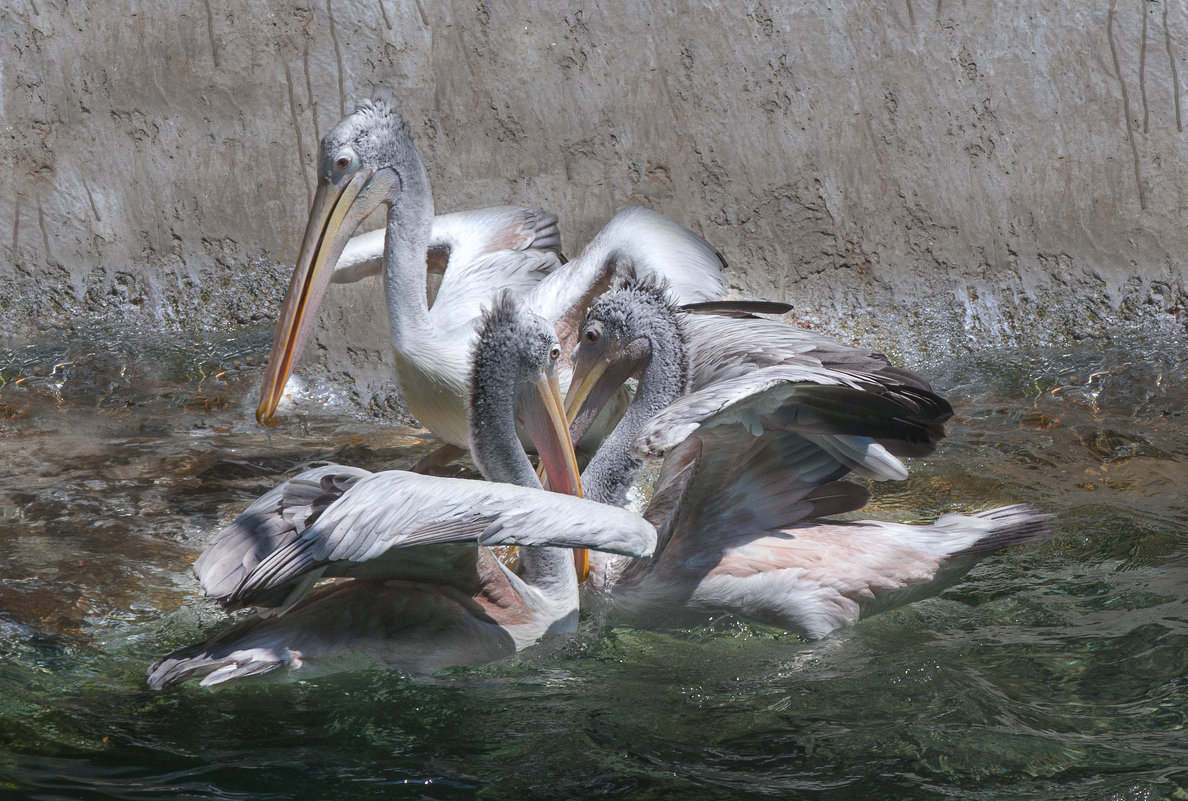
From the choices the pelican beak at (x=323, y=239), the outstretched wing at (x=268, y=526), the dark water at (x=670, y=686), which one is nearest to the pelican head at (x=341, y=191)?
the pelican beak at (x=323, y=239)

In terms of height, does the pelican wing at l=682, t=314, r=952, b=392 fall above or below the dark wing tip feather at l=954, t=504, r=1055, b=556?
above

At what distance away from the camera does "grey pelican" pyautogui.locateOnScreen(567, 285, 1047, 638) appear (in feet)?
10.6

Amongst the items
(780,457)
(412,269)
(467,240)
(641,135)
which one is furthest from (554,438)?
(641,135)

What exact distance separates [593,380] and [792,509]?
31.5 inches

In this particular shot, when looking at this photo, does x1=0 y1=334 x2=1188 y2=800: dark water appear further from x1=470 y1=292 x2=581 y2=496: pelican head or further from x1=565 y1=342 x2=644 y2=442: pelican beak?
x1=565 y1=342 x2=644 y2=442: pelican beak

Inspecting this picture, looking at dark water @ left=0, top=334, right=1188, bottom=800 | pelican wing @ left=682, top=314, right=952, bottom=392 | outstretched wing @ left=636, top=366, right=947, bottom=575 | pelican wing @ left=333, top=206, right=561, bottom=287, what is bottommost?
dark water @ left=0, top=334, right=1188, bottom=800

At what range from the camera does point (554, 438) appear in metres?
3.48

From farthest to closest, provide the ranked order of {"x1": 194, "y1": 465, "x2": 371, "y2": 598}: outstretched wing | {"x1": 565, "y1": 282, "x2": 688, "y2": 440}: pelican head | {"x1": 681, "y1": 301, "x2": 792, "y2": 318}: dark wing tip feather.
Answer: {"x1": 681, "y1": 301, "x2": 792, "y2": 318}: dark wing tip feather
{"x1": 565, "y1": 282, "x2": 688, "y2": 440}: pelican head
{"x1": 194, "y1": 465, "x2": 371, "y2": 598}: outstretched wing

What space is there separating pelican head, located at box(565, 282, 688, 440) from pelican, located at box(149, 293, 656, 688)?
42cm

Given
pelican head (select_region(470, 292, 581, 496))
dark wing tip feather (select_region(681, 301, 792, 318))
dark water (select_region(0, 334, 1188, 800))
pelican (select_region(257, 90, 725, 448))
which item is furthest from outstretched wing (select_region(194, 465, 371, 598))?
dark wing tip feather (select_region(681, 301, 792, 318))

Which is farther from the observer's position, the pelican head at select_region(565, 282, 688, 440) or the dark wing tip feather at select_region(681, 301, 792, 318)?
the dark wing tip feather at select_region(681, 301, 792, 318)

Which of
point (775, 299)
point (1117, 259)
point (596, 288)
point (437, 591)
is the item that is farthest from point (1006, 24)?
point (437, 591)

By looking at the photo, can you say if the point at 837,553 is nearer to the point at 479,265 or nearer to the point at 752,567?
the point at 752,567

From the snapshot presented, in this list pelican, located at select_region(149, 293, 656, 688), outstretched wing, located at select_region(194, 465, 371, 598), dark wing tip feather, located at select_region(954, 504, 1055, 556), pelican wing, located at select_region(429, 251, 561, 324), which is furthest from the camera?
pelican wing, located at select_region(429, 251, 561, 324)
